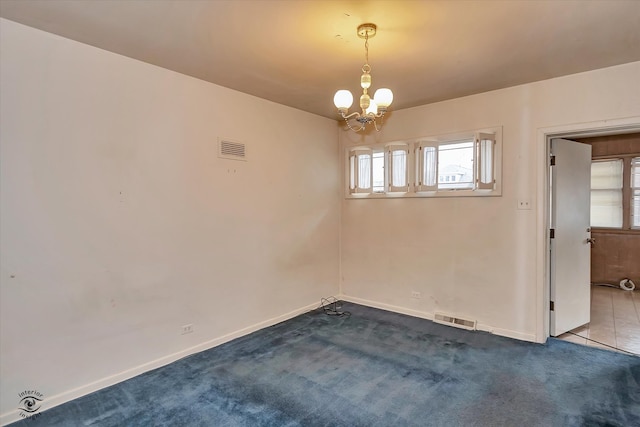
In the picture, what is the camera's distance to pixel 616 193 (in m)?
5.93

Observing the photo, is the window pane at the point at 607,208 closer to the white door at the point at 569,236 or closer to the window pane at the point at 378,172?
the white door at the point at 569,236

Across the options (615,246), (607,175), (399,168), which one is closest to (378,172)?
(399,168)

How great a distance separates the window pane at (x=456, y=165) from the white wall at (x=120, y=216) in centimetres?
200

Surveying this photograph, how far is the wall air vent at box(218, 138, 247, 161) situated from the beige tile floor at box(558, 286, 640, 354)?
4.01 meters

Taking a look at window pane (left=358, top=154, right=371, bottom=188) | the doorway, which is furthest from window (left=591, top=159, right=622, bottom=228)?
window pane (left=358, top=154, right=371, bottom=188)

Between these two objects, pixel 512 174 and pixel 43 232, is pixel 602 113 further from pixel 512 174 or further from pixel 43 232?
pixel 43 232

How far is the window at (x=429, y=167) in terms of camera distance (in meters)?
3.88

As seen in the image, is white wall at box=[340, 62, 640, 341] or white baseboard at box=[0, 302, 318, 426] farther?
white wall at box=[340, 62, 640, 341]

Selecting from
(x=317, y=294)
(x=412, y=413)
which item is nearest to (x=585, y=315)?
(x=412, y=413)

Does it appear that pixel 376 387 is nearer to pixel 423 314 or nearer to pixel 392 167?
pixel 423 314

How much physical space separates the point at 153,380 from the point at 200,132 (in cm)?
227

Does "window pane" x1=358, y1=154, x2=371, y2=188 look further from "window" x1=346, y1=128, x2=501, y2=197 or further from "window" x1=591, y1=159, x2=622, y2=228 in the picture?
"window" x1=591, y1=159, x2=622, y2=228

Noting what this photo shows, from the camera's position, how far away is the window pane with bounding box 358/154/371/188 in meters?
4.93

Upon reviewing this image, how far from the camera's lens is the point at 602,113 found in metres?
3.21
